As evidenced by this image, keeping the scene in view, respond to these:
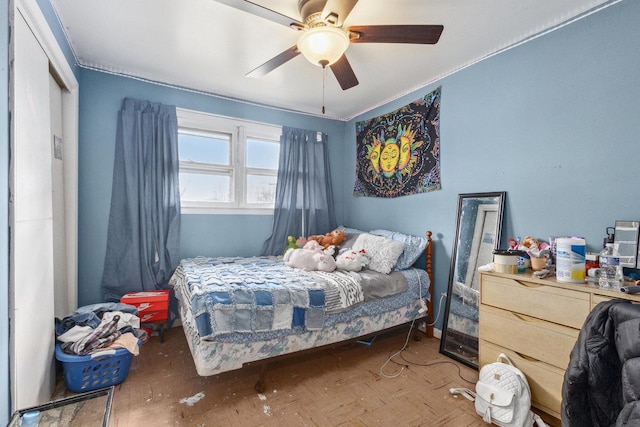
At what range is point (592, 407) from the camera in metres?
1.07

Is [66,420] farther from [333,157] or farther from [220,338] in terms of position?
[333,157]

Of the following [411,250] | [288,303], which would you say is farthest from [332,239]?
[288,303]

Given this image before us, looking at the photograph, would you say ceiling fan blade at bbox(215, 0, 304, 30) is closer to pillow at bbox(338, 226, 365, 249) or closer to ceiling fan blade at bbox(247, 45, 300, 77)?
ceiling fan blade at bbox(247, 45, 300, 77)

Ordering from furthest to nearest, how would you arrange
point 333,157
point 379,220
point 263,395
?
point 333,157 → point 379,220 → point 263,395

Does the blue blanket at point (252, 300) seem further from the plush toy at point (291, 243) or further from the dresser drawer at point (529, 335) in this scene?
the dresser drawer at point (529, 335)

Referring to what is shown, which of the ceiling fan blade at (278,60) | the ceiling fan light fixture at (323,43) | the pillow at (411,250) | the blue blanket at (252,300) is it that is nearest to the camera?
the ceiling fan light fixture at (323,43)

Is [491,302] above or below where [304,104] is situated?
below

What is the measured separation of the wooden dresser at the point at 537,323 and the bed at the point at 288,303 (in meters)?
0.73

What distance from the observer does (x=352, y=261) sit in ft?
8.49

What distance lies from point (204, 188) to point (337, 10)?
2.32 metres

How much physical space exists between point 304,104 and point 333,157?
32.0 inches

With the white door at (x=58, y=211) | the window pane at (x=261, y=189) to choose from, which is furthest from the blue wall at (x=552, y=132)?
the white door at (x=58, y=211)

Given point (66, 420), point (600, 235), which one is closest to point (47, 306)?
point (66, 420)

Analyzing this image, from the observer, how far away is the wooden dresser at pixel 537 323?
156cm
